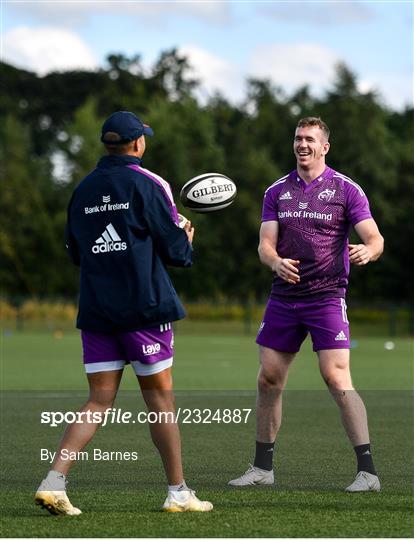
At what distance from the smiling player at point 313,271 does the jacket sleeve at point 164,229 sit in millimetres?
1508

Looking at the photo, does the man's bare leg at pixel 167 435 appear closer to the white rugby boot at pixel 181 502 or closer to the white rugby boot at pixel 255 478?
the white rugby boot at pixel 181 502

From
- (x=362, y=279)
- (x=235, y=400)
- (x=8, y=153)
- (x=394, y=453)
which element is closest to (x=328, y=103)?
(x=362, y=279)

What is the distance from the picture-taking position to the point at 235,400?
14.9m

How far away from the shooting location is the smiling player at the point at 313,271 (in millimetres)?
8195

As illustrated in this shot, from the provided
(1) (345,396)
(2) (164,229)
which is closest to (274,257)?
(1) (345,396)

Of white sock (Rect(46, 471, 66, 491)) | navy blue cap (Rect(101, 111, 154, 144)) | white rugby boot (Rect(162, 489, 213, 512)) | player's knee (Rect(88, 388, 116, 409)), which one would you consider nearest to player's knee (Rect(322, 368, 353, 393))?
white rugby boot (Rect(162, 489, 213, 512))

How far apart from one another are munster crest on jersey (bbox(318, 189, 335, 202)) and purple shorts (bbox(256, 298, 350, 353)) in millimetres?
675

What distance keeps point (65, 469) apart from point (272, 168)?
60.1m

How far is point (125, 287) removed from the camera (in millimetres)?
6664

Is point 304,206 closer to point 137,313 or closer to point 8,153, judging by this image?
point 137,313

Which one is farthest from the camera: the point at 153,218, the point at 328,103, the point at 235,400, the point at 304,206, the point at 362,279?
the point at 328,103

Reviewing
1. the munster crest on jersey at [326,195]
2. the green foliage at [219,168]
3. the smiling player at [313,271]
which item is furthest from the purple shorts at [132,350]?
the green foliage at [219,168]

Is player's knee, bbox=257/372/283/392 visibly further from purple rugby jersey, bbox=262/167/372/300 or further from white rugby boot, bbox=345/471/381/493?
white rugby boot, bbox=345/471/381/493

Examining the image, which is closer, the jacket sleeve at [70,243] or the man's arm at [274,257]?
the jacket sleeve at [70,243]
